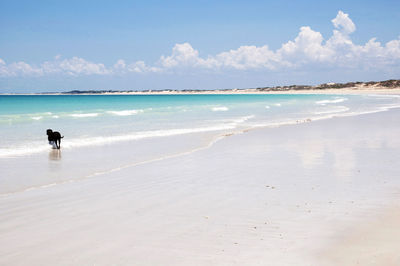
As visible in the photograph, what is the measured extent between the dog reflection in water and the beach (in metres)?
0.56

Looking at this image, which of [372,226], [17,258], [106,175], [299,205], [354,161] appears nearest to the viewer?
[17,258]

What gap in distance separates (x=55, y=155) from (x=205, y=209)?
28.1ft

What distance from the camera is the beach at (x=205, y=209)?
4.78 meters

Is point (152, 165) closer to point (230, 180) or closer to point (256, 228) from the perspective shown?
point (230, 180)

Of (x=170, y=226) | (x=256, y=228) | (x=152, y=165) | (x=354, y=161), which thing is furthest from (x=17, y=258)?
(x=354, y=161)

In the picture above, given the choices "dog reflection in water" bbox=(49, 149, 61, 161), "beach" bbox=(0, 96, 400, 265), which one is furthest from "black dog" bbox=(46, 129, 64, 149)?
"beach" bbox=(0, 96, 400, 265)

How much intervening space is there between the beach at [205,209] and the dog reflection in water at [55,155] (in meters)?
0.56

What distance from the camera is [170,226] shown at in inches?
226

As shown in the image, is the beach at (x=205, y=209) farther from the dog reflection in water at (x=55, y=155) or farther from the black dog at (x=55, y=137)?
the black dog at (x=55, y=137)

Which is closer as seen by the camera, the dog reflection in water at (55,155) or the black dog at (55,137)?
the dog reflection in water at (55,155)

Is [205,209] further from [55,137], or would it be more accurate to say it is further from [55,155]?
[55,137]

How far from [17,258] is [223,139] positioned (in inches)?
496

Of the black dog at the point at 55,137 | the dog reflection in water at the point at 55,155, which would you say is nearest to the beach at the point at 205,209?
the dog reflection in water at the point at 55,155

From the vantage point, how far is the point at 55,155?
43.9 feet
